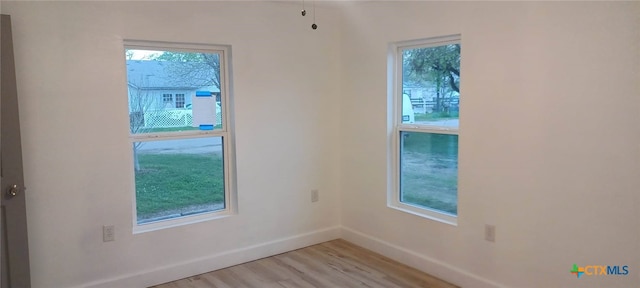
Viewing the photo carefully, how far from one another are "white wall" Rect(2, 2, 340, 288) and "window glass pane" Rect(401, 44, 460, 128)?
2.74ft

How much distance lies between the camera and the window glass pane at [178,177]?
3.46 meters

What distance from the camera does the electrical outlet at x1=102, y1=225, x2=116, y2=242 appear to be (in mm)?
3182

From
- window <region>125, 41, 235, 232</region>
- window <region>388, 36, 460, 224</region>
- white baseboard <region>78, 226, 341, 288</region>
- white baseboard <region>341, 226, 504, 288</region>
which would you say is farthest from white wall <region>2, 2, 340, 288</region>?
window <region>388, 36, 460, 224</region>

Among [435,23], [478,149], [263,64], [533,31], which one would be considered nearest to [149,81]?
[263,64]

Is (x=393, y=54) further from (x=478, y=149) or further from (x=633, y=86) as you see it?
(x=633, y=86)

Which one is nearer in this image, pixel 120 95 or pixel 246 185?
pixel 120 95

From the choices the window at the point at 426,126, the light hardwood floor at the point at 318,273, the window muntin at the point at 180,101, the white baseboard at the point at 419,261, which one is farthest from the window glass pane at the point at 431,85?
the window muntin at the point at 180,101

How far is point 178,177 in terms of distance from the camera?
12.0 ft

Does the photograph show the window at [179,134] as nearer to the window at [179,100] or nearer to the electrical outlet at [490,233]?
the window at [179,100]

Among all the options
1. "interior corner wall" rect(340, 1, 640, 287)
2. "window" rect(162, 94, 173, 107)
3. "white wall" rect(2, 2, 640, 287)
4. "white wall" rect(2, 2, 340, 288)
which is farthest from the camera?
"window" rect(162, 94, 173, 107)

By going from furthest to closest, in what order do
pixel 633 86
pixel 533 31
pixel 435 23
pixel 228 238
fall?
pixel 228 238 < pixel 435 23 < pixel 533 31 < pixel 633 86

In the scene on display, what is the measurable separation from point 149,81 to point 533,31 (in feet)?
9.04

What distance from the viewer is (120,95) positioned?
3.17 meters

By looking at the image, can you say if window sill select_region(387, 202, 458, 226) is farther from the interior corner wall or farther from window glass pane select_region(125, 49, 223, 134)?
window glass pane select_region(125, 49, 223, 134)
